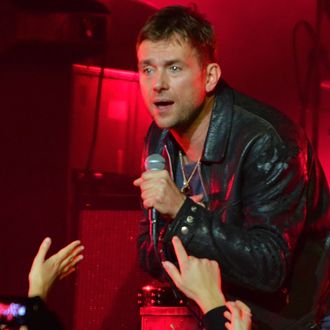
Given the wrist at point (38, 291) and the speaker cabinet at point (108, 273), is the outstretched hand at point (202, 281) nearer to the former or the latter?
the wrist at point (38, 291)

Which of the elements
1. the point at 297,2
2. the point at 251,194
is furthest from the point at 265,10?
the point at 251,194

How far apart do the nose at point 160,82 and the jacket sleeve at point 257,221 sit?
0.32m

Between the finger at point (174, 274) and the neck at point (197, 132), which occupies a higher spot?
the neck at point (197, 132)

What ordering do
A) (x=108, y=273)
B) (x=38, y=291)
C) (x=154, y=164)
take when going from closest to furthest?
(x=154, y=164) → (x=38, y=291) → (x=108, y=273)

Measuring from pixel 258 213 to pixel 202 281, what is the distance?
38 cm

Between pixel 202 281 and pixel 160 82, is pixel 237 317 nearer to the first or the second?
pixel 202 281

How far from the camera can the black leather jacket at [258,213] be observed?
2219 millimetres

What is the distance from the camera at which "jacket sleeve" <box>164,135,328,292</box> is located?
7.25 feet

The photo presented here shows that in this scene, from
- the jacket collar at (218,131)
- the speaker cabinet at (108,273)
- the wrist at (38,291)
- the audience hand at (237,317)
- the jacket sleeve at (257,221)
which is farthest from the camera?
the speaker cabinet at (108,273)

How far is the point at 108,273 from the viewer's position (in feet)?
11.1

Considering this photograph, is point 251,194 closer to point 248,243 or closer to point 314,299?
point 248,243

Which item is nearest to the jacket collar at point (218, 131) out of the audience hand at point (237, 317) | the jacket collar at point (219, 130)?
the jacket collar at point (219, 130)

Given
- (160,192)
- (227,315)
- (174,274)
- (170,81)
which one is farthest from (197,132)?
(227,315)

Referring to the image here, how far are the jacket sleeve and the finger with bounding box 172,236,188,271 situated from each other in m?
0.05
